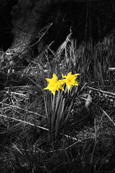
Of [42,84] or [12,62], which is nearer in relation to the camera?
[42,84]

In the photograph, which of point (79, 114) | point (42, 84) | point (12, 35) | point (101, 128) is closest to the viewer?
point (101, 128)

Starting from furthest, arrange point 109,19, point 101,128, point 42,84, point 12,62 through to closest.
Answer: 1. point 109,19
2. point 12,62
3. point 42,84
4. point 101,128

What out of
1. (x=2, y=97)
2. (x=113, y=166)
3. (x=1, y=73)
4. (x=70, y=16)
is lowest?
(x=113, y=166)

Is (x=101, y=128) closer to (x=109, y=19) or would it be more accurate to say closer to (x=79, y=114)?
(x=79, y=114)

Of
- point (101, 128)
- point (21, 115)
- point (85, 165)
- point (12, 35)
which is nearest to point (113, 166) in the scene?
point (85, 165)

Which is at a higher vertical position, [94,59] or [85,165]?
[94,59]

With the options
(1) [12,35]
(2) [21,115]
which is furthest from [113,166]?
(1) [12,35]
